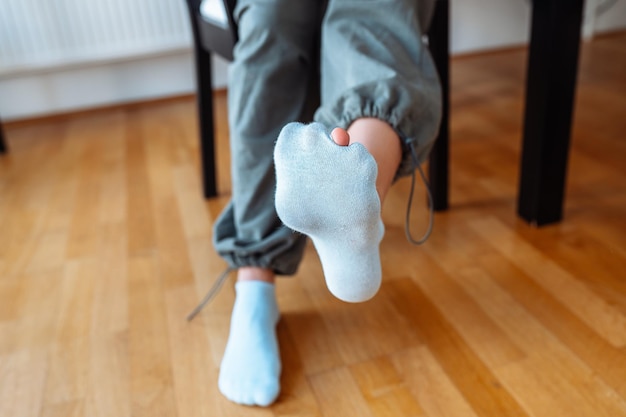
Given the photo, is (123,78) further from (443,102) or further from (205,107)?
(443,102)

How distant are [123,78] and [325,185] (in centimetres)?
160

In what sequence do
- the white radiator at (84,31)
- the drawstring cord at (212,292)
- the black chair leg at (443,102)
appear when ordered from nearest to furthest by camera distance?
the drawstring cord at (212,292), the black chair leg at (443,102), the white radiator at (84,31)

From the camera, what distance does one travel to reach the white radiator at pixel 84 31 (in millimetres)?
1691

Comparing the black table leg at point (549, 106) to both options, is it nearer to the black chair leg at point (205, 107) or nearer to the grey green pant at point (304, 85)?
the grey green pant at point (304, 85)

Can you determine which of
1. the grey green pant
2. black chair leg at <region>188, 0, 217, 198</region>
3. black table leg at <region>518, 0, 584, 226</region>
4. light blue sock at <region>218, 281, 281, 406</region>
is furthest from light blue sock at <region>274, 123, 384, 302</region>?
black chair leg at <region>188, 0, 217, 198</region>

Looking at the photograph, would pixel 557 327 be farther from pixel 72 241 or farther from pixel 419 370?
pixel 72 241

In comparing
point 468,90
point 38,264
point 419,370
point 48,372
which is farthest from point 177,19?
point 419,370

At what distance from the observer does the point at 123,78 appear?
1.89 meters

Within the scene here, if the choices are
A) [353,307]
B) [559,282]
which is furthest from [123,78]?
[559,282]

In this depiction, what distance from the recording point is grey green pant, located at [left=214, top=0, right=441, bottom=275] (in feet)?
1.96

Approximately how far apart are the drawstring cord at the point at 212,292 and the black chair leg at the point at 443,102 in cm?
40

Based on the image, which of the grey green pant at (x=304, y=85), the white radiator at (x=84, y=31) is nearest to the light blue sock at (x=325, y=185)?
the grey green pant at (x=304, y=85)

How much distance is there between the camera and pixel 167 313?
84cm

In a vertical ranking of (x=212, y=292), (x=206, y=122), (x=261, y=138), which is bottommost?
(x=212, y=292)
